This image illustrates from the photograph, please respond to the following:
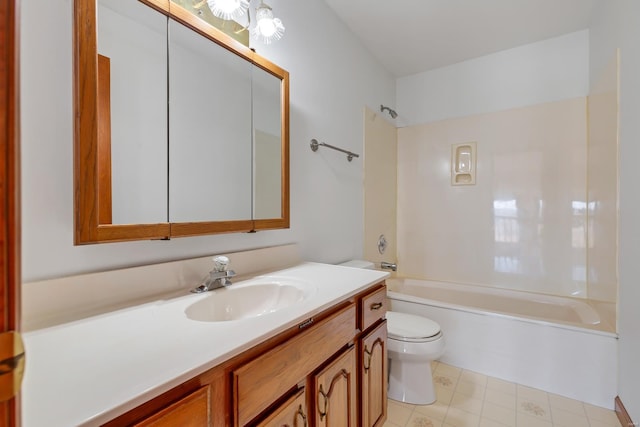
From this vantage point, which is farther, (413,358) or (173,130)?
(413,358)

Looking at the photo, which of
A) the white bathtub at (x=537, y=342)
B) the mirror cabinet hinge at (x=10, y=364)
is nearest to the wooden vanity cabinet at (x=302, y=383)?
the mirror cabinet hinge at (x=10, y=364)

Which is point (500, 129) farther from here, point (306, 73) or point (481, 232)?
point (306, 73)

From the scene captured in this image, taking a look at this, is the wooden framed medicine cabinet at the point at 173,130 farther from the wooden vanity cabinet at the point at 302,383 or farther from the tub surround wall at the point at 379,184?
the tub surround wall at the point at 379,184

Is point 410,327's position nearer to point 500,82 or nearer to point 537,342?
point 537,342

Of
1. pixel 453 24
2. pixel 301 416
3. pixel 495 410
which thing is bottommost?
pixel 495 410

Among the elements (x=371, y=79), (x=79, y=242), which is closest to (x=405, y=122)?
(x=371, y=79)

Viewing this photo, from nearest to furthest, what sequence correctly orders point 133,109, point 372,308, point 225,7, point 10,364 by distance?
point 10,364
point 133,109
point 225,7
point 372,308

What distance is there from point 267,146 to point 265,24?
1.78 feet

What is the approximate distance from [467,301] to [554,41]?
7.44 ft

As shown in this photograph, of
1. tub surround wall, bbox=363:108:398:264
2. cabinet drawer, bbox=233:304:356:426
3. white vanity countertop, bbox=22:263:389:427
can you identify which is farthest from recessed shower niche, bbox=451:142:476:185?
white vanity countertop, bbox=22:263:389:427

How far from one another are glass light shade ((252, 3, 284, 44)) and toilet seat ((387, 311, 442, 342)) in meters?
1.72

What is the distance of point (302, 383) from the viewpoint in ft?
2.90

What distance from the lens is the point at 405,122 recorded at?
3020 mm

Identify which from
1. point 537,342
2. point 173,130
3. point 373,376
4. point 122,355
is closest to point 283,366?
point 122,355
